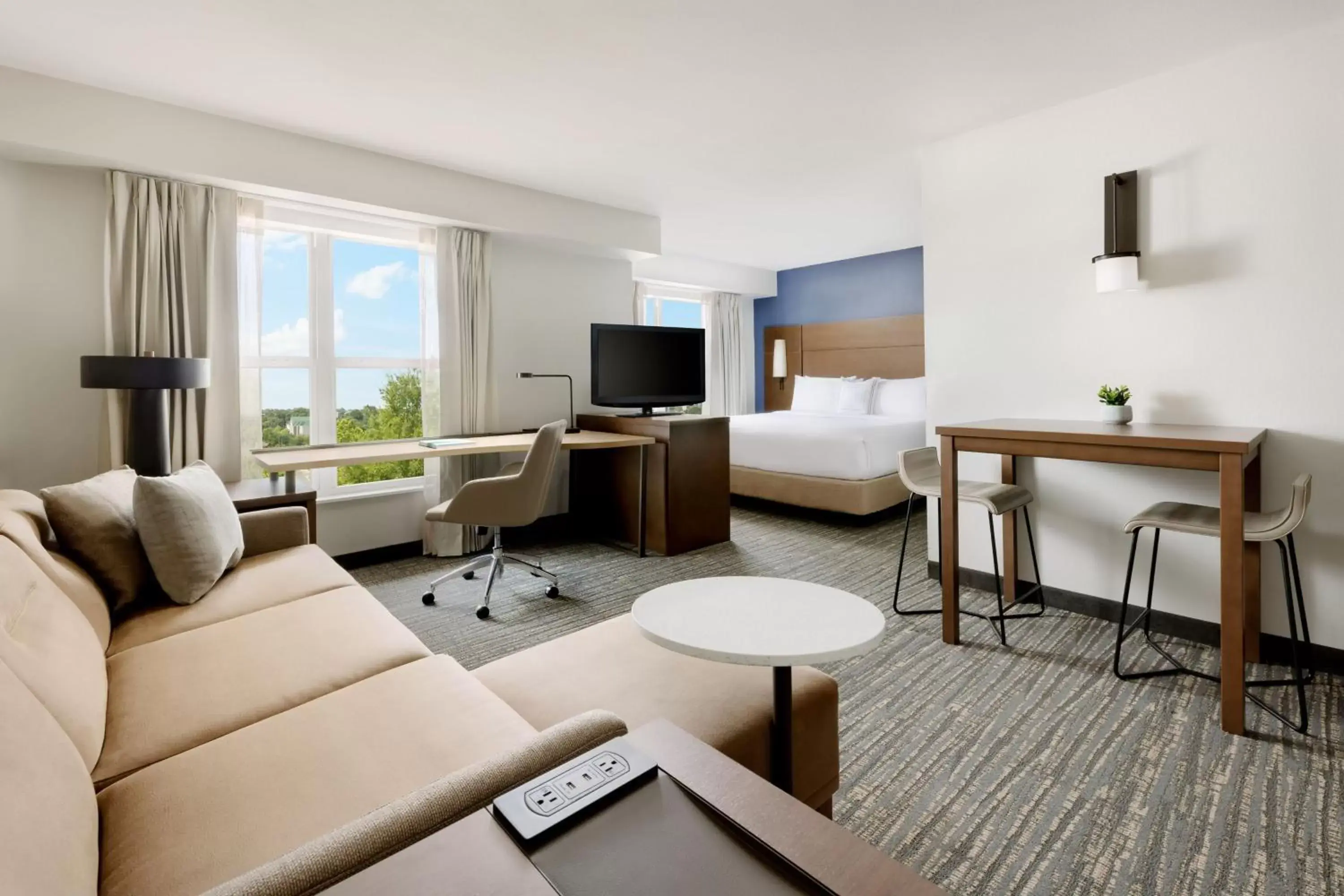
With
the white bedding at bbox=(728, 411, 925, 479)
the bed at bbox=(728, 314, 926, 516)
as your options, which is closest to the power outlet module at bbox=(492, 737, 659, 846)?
the white bedding at bbox=(728, 411, 925, 479)

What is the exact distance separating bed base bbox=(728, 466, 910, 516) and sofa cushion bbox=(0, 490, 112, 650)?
3261 millimetres

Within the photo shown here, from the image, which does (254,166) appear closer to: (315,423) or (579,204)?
(315,423)

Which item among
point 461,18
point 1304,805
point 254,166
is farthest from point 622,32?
point 1304,805

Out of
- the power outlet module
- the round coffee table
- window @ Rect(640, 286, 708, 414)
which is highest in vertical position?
window @ Rect(640, 286, 708, 414)

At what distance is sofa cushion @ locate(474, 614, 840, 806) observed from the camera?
1.23 metres

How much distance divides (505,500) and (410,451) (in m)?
0.68

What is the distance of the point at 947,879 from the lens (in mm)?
1369

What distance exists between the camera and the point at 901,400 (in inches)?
224

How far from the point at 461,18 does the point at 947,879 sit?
114 inches

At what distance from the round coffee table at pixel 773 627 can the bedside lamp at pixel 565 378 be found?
117 inches

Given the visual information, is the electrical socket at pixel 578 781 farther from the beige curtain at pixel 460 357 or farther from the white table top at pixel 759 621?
the beige curtain at pixel 460 357

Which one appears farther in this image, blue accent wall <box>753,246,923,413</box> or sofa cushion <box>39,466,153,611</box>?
blue accent wall <box>753,246,923,413</box>

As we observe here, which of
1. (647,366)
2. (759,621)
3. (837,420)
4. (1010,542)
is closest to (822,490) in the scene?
(837,420)

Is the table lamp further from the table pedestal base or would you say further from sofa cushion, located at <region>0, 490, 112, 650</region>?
the table pedestal base
